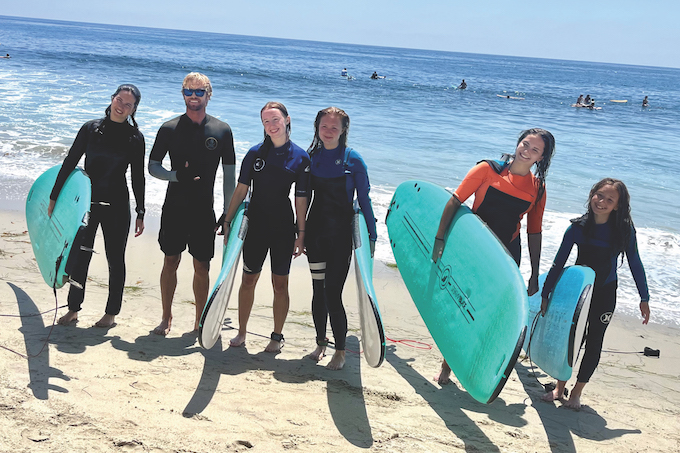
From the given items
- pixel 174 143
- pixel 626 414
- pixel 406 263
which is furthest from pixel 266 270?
pixel 626 414

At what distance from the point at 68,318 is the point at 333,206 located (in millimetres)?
1862

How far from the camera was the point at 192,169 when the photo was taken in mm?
3385

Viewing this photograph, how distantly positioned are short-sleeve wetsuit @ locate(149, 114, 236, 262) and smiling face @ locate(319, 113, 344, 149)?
0.63 metres

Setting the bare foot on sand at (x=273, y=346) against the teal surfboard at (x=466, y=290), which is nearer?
the teal surfboard at (x=466, y=290)

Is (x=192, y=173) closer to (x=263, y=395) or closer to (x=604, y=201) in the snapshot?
(x=263, y=395)

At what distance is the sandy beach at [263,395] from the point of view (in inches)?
99.0

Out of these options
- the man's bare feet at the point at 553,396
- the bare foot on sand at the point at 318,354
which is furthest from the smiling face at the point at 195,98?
the man's bare feet at the point at 553,396

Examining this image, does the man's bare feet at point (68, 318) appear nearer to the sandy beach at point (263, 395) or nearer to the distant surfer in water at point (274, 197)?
the sandy beach at point (263, 395)

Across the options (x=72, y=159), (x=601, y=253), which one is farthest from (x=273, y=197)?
(x=601, y=253)

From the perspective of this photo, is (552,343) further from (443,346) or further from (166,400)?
(166,400)

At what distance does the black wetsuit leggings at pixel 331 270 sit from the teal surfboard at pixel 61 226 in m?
1.33

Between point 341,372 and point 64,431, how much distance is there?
1.55 meters

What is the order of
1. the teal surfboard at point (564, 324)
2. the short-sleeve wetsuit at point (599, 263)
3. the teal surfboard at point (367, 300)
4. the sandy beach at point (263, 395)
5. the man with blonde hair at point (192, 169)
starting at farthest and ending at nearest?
the man with blonde hair at point (192, 169), the short-sleeve wetsuit at point (599, 263), the teal surfboard at point (564, 324), the teal surfboard at point (367, 300), the sandy beach at point (263, 395)

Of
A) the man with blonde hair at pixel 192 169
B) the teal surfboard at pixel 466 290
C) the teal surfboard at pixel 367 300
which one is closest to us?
the teal surfboard at pixel 466 290
